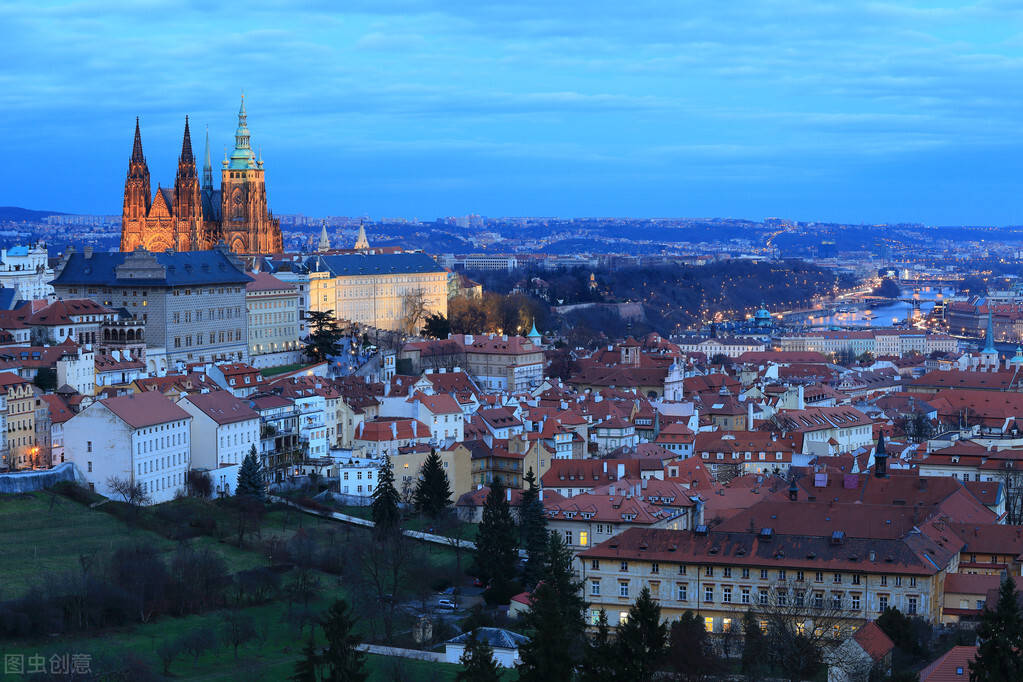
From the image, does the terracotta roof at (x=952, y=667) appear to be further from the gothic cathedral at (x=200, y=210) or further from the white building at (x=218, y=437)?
the gothic cathedral at (x=200, y=210)

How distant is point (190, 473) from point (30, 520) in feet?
25.7

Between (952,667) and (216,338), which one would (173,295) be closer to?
(216,338)

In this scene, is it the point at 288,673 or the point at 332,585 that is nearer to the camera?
the point at 288,673

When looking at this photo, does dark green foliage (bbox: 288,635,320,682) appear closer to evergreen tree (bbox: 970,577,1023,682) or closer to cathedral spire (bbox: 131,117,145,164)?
evergreen tree (bbox: 970,577,1023,682)

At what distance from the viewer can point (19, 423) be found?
56656 mm

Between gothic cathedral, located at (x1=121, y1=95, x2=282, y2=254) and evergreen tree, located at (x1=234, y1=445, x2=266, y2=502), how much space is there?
53380 millimetres

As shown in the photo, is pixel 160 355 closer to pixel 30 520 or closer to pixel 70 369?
pixel 70 369

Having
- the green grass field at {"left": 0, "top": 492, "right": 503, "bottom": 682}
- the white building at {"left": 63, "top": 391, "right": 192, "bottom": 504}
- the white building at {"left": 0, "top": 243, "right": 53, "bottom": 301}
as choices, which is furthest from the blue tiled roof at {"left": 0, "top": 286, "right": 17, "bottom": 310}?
the green grass field at {"left": 0, "top": 492, "right": 503, "bottom": 682}

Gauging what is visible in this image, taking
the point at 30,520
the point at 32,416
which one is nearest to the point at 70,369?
A: the point at 32,416

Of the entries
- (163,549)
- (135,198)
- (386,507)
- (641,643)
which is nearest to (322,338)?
(386,507)

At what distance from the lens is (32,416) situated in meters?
57.2

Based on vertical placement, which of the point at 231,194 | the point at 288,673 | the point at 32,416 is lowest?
the point at 288,673

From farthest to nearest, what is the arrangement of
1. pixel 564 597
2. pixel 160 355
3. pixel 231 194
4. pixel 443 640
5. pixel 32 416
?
1. pixel 231 194
2. pixel 160 355
3. pixel 32 416
4. pixel 443 640
5. pixel 564 597

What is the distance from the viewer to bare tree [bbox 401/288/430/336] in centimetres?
10750
